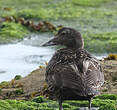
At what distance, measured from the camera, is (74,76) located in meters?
5.38

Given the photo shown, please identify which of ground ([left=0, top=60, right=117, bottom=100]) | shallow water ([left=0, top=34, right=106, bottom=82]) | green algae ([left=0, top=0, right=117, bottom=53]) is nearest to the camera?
ground ([left=0, top=60, right=117, bottom=100])

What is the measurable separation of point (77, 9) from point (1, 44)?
22.0 ft

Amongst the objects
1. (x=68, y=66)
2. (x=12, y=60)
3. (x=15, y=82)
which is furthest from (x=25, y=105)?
(x=12, y=60)

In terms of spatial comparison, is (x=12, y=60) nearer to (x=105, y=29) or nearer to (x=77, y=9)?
(x=105, y=29)

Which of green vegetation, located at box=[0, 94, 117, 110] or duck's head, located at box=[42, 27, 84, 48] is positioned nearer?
green vegetation, located at box=[0, 94, 117, 110]

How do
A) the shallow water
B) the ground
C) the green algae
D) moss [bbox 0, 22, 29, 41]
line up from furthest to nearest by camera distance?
moss [bbox 0, 22, 29, 41] < the green algae < the shallow water < the ground

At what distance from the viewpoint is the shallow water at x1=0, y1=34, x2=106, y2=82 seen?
33.9 feet

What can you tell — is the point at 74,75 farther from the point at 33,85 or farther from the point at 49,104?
the point at 33,85

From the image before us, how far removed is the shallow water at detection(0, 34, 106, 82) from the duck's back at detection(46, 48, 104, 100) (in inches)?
155

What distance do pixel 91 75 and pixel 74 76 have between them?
0.30 metres

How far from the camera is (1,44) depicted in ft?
43.2

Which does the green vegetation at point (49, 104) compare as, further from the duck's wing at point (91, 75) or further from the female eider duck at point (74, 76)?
the duck's wing at point (91, 75)

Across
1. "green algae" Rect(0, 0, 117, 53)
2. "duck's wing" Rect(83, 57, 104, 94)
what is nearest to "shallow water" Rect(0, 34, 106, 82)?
"green algae" Rect(0, 0, 117, 53)

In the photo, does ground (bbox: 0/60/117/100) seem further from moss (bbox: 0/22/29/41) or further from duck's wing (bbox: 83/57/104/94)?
moss (bbox: 0/22/29/41)
